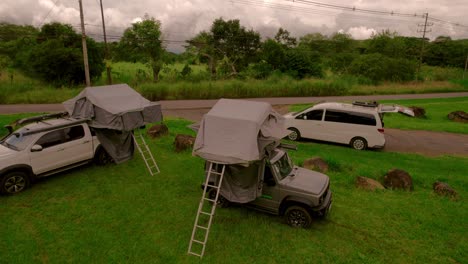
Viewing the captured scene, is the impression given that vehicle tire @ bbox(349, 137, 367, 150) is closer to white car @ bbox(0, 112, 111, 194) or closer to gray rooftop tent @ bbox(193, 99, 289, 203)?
gray rooftop tent @ bbox(193, 99, 289, 203)


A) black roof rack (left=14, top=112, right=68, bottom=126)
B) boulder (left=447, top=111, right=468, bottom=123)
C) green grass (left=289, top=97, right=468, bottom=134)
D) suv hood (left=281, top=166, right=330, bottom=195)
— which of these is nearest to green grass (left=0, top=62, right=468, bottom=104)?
green grass (left=289, top=97, right=468, bottom=134)

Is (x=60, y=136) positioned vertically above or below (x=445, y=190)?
above

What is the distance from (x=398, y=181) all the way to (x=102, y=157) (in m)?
10.4

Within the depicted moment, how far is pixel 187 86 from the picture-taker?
102ft

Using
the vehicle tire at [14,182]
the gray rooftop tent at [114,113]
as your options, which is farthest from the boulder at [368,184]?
the vehicle tire at [14,182]

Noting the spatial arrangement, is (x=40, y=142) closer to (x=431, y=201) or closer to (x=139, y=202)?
(x=139, y=202)

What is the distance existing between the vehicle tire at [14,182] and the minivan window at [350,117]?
12.5m

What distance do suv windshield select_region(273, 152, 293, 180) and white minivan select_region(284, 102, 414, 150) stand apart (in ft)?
23.8

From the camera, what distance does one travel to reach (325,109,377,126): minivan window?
14.4 metres

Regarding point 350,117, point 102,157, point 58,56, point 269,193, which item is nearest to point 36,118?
point 102,157

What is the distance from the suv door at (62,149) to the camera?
962cm

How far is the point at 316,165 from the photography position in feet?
37.2

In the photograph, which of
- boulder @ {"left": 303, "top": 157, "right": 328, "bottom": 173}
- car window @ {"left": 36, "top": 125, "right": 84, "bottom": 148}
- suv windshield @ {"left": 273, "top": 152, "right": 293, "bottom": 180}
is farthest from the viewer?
boulder @ {"left": 303, "top": 157, "right": 328, "bottom": 173}

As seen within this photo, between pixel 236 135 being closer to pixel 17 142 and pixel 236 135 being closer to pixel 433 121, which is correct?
pixel 17 142
